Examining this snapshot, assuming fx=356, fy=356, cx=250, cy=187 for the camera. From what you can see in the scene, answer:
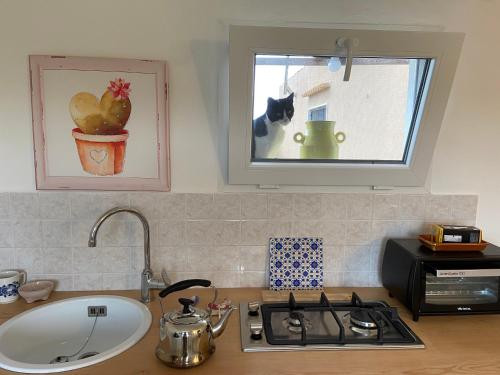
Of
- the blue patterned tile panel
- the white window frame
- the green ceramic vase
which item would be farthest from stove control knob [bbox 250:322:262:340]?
the green ceramic vase

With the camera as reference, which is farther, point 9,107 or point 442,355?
point 9,107

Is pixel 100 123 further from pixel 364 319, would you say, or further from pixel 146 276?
pixel 364 319

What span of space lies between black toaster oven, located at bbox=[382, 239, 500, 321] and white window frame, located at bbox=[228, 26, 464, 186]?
1.15ft

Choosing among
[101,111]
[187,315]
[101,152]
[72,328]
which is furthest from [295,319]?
[101,111]

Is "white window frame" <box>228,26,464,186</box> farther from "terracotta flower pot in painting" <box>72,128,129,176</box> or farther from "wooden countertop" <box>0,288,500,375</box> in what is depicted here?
"wooden countertop" <box>0,288,500,375</box>

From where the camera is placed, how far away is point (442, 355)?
1.14 meters

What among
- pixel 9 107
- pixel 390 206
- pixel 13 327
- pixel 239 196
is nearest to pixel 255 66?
pixel 239 196

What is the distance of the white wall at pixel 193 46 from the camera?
1.39 metres

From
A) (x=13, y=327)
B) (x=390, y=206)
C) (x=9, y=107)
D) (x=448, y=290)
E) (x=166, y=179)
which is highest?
(x=9, y=107)

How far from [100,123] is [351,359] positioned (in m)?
1.27

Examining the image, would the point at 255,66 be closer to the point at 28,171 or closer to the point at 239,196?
the point at 239,196

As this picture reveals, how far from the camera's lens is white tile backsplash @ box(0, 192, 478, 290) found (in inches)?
58.7

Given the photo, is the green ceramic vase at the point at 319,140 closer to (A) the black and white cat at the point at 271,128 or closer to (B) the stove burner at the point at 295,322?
(A) the black and white cat at the point at 271,128

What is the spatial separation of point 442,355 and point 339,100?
38.2 inches
